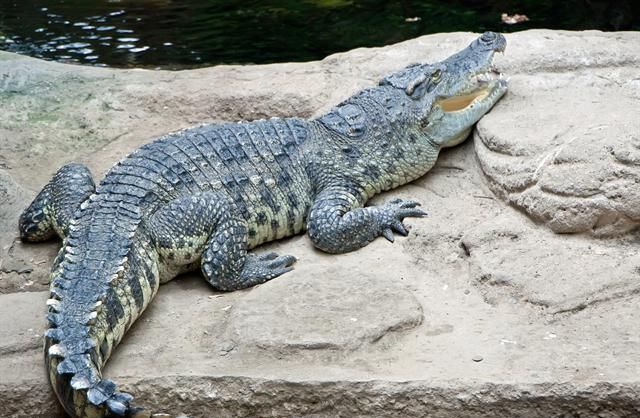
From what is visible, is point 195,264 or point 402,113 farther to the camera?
point 402,113

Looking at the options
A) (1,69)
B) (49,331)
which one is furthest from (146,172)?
(1,69)

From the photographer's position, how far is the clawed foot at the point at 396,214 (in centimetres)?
553

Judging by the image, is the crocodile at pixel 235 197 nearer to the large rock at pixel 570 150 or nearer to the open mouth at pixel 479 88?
the open mouth at pixel 479 88

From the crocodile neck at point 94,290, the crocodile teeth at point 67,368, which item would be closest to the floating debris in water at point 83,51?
the crocodile neck at point 94,290

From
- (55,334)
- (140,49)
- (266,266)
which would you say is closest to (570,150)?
(266,266)

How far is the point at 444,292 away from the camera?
496 centimetres

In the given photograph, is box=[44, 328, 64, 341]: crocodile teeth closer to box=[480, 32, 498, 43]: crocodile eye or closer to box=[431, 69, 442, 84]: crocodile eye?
box=[431, 69, 442, 84]: crocodile eye

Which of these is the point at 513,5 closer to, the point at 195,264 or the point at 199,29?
the point at 199,29

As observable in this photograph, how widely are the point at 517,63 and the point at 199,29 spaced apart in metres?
4.49

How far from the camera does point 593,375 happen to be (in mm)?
4105

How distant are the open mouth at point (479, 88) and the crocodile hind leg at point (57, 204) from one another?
7.44 ft

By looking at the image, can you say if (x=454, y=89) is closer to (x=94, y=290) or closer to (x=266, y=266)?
(x=266, y=266)

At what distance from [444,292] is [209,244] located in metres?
1.29

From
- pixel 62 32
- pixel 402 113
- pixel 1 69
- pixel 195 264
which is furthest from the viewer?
pixel 62 32
